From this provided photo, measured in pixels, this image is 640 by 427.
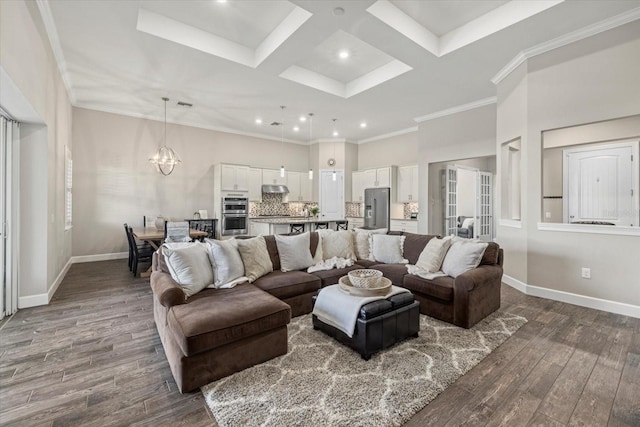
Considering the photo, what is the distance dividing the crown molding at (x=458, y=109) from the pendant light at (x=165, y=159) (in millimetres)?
5577

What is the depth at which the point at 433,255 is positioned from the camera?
365 centimetres

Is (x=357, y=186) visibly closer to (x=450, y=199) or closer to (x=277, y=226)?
(x=450, y=199)

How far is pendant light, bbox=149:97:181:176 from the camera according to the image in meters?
6.21

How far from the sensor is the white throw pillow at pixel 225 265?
307 centimetres

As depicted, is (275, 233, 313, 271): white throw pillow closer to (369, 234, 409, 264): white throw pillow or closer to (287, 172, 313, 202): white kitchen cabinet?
(369, 234, 409, 264): white throw pillow

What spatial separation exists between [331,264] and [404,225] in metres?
4.30

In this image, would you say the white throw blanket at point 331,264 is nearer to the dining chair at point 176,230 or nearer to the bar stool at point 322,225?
the dining chair at point 176,230

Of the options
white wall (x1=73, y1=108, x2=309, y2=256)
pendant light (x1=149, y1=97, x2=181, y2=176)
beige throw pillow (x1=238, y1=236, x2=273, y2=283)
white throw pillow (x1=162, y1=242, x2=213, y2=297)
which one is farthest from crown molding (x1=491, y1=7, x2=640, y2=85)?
white wall (x1=73, y1=108, x2=309, y2=256)

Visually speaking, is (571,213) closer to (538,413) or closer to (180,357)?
(538,413)

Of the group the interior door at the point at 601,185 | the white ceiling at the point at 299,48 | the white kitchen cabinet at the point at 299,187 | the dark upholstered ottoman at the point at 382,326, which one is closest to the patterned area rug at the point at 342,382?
the dark upholstered ottoman at the point at 382,326

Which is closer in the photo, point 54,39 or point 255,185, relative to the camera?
point 54,39

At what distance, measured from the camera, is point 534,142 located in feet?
13.3

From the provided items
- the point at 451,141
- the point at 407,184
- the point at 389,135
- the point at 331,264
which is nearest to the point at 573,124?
the point at 451,141

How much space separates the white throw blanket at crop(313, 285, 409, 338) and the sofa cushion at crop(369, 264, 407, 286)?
2.76ft
